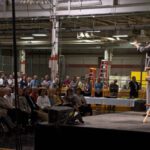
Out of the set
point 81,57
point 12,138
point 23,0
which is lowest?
point 12,138

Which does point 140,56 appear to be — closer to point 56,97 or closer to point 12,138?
point 56,97

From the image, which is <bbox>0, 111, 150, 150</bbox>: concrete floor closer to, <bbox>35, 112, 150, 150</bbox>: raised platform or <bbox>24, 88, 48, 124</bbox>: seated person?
<bbox>35, 112, 150, 150</bbox>: raised platform

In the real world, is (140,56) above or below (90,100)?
above

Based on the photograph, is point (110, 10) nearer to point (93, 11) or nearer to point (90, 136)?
point (93, 11)

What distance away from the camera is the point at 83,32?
18594mm

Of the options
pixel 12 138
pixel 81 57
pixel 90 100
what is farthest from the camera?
pixel 81 57

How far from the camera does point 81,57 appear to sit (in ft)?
100

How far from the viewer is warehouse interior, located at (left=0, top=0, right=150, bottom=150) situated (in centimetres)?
1631

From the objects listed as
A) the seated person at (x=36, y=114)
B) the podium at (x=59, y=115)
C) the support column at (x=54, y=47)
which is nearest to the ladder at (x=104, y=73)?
the support column at (x=54, y=47)

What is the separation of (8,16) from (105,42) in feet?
28.0

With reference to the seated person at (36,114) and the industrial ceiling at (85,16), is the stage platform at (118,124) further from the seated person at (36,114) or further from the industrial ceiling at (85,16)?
the industrial ceiling at (85,16)

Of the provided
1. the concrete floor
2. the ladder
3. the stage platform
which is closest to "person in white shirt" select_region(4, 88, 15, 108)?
the concrete floor

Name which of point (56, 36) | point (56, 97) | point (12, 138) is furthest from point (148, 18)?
point (12, 138)

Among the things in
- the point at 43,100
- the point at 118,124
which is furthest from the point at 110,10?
the point at 118,124
